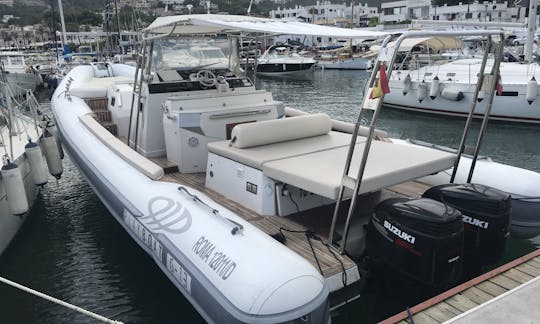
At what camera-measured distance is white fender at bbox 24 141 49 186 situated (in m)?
6.24

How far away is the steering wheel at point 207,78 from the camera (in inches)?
255

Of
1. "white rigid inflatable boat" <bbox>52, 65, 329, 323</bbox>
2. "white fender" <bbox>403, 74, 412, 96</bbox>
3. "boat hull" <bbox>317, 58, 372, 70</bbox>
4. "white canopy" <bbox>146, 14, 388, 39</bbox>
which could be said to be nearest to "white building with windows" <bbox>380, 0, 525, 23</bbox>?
"boat hull" <bbox>317, 58, 372, 70</bbox>

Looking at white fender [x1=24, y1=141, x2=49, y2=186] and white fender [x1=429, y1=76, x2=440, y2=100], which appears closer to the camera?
white fender [x1=24, y1=141, x2=49, y2=186]

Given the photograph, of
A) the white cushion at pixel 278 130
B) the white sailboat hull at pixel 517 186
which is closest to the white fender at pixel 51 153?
the white cushion at pixel 278 130

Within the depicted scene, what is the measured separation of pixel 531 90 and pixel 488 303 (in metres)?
12.0

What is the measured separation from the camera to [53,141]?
7.01m

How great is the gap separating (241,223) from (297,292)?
99 centimetres

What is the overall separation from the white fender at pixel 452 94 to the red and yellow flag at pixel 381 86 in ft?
42.3

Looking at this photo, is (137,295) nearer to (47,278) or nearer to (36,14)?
A: (47,278)

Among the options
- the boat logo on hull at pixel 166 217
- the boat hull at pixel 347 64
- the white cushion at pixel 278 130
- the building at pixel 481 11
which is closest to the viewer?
→ the boat logo on hull at pixel 166 217

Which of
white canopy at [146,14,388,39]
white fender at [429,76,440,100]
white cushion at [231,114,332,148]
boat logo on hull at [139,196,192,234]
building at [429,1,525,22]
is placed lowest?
boat logo on hull at [139,196,192,234]

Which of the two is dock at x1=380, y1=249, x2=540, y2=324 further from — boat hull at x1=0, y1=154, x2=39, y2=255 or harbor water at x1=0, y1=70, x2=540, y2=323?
boat hull at x1=0, y1=154, x2=39, y2=255

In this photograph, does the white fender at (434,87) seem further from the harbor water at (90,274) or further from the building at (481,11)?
the building at (481,11)

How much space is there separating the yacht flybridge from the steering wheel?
3 centimetres
